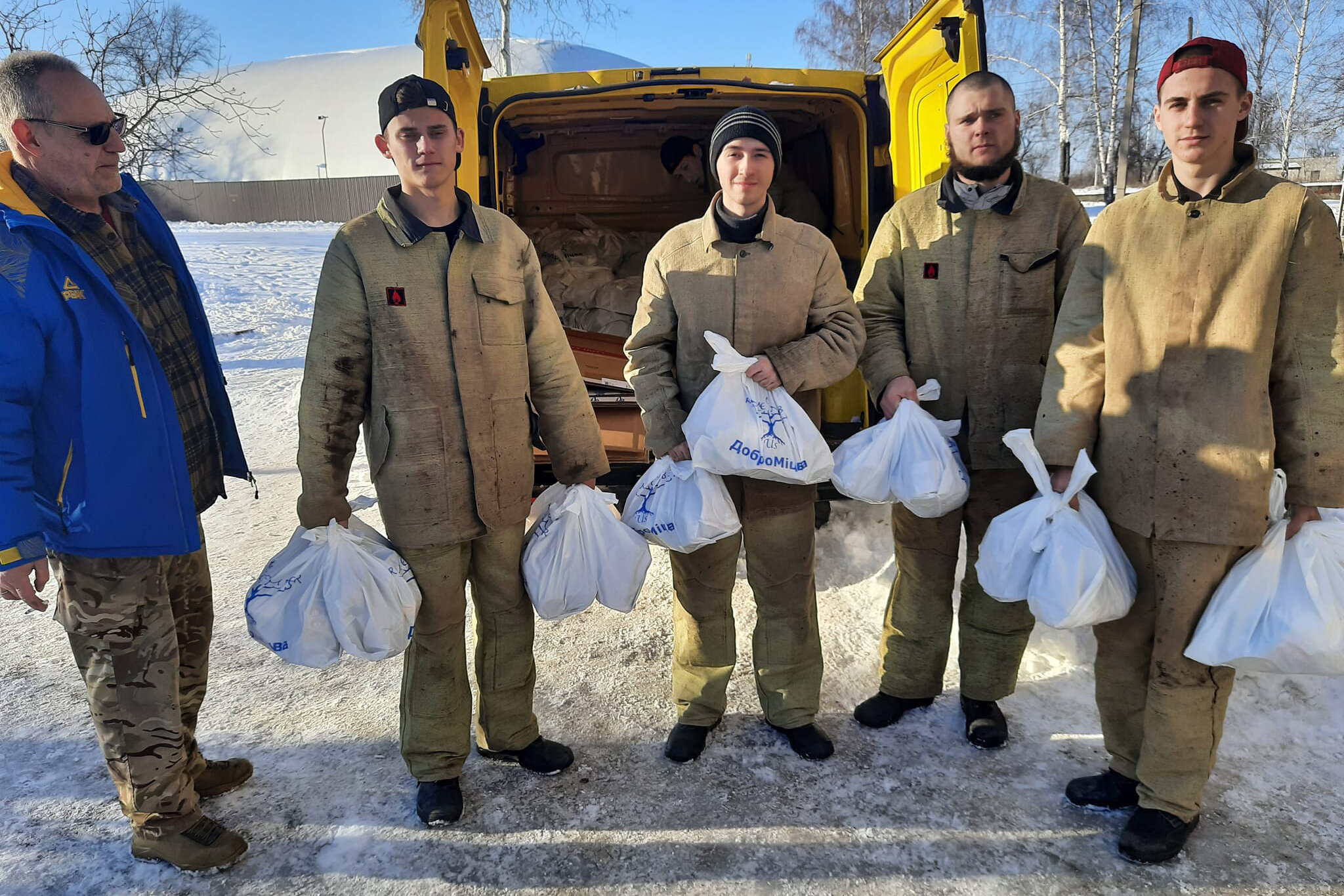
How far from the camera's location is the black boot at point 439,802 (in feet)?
7.78

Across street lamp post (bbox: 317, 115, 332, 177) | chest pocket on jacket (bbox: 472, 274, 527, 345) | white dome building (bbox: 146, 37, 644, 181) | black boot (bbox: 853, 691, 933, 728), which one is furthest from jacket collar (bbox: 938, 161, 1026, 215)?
street lamp post (bbox: 317, 115, 332, 177)

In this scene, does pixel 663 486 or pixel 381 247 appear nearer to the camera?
pixel 381 247

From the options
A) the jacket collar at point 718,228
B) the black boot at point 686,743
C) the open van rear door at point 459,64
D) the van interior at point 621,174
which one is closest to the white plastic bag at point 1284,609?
the black boot at point 686,743

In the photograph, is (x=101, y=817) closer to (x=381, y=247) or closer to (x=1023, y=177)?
(x=381, y=247)

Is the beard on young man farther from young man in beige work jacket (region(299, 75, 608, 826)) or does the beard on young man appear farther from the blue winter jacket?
the blue winter jacket

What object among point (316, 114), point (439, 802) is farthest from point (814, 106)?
point (316, 114)

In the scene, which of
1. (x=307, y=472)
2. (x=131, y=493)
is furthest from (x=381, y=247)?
(x=131, y=493)

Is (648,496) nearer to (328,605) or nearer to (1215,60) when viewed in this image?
(328,605)

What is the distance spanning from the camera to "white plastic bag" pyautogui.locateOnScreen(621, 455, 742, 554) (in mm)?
2467

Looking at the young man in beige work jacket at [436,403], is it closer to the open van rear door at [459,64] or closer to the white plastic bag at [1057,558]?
the open van rear door at [459,64]

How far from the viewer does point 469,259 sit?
236cm

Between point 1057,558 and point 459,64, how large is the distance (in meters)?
2.81

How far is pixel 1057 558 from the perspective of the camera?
217cm

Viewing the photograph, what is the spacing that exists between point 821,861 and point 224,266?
15292mm
